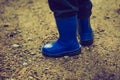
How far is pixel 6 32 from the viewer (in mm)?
2346

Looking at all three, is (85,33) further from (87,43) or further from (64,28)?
(64,28)

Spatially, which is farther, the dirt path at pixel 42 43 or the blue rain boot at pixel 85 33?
the blue rain boot at pixel 85 33

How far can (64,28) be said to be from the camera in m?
1.84

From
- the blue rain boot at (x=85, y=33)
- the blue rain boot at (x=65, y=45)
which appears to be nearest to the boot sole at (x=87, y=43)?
the blue rain boot at (x=85, y=33)

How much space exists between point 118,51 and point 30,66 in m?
0.66

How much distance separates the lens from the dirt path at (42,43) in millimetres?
1829

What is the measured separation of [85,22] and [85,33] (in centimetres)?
9

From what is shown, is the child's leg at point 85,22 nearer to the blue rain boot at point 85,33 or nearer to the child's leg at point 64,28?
the blue rain boot at point 85,33

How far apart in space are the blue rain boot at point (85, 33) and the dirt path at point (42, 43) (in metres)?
0.05

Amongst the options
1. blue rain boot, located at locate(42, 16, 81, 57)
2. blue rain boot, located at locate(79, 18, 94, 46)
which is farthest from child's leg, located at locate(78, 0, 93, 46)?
blue rain boot, located at locate(42, 16, 81, 57)

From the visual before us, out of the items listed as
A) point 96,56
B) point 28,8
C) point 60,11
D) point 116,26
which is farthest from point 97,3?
point 60,11

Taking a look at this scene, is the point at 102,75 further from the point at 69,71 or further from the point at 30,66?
the point at 30,66

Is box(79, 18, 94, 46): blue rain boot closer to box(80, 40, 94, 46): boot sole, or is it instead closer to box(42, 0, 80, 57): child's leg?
box(80, 40, 94, 46): boot sole

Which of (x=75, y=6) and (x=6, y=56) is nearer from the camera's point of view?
(x=75, y=6)
